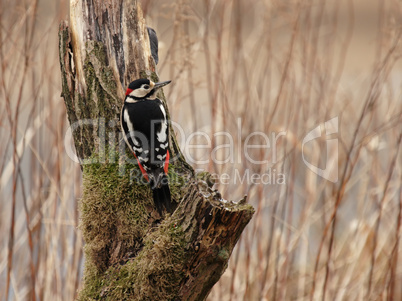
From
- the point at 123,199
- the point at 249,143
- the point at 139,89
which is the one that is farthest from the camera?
the point at 249,143

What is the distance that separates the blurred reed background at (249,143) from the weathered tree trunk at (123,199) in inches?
12.2

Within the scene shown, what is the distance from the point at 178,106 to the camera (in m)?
3.01

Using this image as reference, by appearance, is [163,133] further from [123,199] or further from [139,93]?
[123,199]

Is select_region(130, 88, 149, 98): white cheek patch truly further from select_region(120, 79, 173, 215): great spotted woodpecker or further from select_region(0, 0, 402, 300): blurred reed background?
select_region(0, 0, 402, 300): blurred reed background

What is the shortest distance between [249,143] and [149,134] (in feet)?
2.22

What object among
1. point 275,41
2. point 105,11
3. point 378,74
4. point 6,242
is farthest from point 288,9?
point 6,242

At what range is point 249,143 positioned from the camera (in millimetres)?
2959

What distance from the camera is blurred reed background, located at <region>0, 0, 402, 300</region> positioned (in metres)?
2.74

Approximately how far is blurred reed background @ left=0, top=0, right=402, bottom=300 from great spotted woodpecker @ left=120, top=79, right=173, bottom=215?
→ 354 mm

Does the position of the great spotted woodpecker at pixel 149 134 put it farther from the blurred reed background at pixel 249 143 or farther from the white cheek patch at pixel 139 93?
the blurred reed background at pixel 249 143

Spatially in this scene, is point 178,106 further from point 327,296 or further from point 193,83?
point 327,296

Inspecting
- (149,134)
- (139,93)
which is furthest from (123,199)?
(139,93)

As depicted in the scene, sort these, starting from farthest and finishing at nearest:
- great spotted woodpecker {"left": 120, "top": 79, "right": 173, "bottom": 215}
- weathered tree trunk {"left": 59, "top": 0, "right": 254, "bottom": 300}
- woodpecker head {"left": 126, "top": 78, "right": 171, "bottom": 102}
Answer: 1. woodpecker head {"left": 126, "top": 78, "right": 171, "bottom": 102}
2. great spotted woodpecker {"left": 120, "top": 79, "right": 173, "bottom": 215}
3. weathered tree trunk {"left": 59, "top": 0, "right": 254, "bottom": 300}

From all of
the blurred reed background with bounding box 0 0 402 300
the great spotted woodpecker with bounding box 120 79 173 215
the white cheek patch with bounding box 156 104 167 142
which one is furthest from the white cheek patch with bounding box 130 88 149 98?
the blurred reed background with bounding box 0 0 402 300
